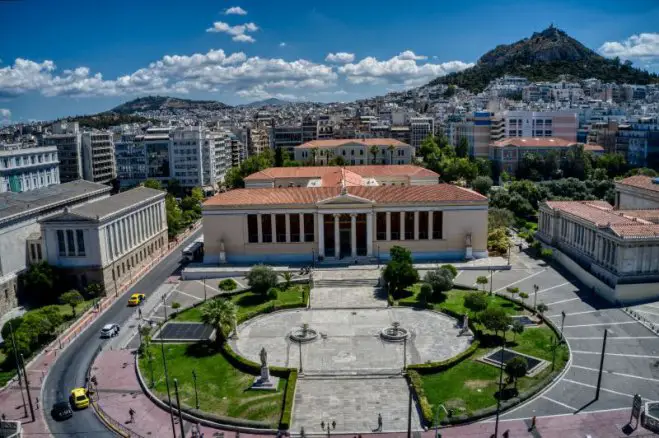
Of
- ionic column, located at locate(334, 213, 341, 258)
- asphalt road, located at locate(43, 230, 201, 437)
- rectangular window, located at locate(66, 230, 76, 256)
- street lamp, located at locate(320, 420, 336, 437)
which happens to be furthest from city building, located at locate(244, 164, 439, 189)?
street lamp, located at locate(320, 420, 336, 437)

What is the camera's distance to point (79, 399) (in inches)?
1619

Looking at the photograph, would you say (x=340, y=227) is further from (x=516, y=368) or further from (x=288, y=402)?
(x=288, y=402)

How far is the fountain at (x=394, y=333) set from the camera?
5084cm

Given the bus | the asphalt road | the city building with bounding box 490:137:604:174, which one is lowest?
the asphalt road

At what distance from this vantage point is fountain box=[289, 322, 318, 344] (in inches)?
2014

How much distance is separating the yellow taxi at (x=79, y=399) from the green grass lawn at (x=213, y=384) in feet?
15.4

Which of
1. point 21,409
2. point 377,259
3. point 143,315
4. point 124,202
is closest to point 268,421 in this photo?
point 21,409

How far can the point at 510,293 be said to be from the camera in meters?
63.2

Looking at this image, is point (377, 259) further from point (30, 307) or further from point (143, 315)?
point (30, 307)

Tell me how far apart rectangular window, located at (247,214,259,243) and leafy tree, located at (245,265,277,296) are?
14.2 meters

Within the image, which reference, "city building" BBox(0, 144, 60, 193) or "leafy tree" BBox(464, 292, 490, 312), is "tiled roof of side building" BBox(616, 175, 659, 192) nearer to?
"leafy tree" BBox(464, 292, 490, 312)

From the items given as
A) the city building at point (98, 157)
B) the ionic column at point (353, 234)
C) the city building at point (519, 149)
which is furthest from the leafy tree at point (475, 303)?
the city building at point (98, 157)

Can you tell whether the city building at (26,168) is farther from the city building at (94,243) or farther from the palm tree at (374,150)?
the palm tree at (374,150)

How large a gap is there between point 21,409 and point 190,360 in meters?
12.8
